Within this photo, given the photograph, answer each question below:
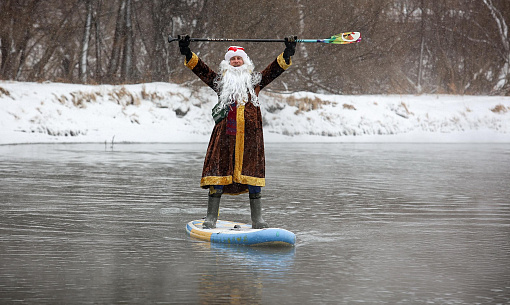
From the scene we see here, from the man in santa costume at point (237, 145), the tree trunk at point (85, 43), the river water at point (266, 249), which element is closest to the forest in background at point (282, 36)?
the tree trunk at point (85, 43)

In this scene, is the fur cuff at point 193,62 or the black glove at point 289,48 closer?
the black glove at point 289,48

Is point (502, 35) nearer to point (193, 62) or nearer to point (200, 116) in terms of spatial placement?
point (200, 116)

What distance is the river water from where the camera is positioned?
5840 millimetres

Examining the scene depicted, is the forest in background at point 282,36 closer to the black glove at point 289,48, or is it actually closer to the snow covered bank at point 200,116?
the snow covered bank at point 200,116

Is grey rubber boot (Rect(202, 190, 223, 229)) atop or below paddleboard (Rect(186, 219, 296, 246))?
atop

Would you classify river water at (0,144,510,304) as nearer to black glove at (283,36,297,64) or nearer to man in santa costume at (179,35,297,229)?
man in santa costume at (179,35,297,229)

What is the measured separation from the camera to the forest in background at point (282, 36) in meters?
31.7

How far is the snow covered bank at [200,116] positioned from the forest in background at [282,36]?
2665 mm

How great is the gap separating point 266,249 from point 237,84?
5.45 feet

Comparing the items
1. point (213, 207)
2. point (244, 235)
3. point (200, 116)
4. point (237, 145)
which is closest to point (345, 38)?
point (237, 145)

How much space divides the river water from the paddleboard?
0.28ft

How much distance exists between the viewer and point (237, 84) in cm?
856

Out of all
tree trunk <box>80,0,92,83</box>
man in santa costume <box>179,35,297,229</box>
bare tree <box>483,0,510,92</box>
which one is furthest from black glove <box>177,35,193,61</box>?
bare tree <box>483,0,510,92</box>

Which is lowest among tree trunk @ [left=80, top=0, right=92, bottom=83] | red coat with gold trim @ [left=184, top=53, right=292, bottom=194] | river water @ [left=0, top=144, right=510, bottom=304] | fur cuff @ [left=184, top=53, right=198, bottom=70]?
river water @ [left=0, top=144, right=510, bottom=304]
